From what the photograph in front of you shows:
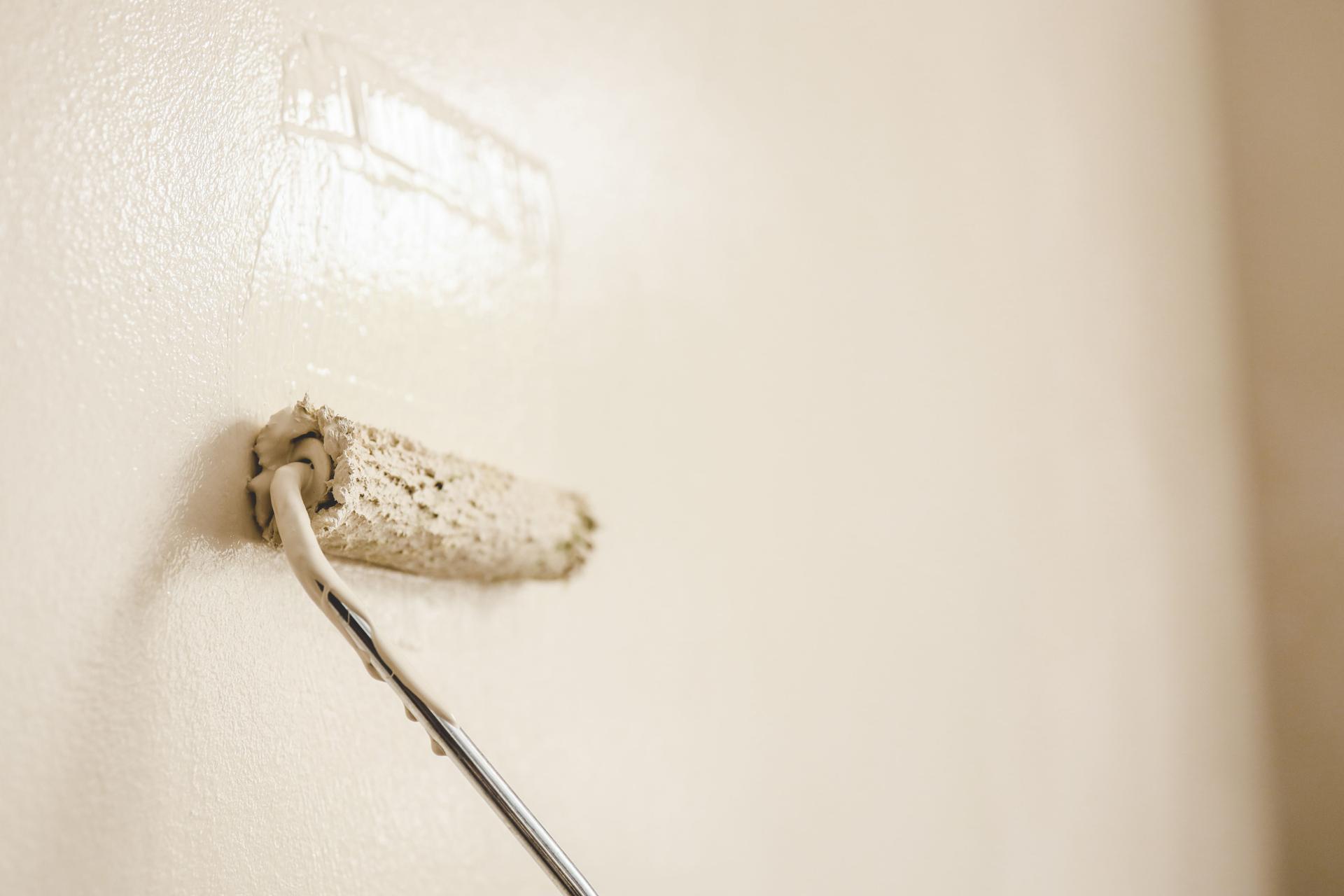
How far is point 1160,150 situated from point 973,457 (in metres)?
1.00

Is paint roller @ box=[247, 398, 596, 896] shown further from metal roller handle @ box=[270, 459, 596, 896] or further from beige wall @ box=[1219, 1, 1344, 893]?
beige wall @ box=[1219, 1, 1344, 893]

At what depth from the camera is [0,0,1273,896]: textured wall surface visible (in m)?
A: 0.34

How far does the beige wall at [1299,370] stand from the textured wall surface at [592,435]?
0.73 metres

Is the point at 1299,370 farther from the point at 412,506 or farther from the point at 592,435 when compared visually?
the point at 412,506

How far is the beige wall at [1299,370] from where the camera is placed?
6.22 feet

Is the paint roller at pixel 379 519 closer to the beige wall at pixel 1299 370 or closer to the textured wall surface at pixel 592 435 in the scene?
the textured wall surface at pixel 592 435

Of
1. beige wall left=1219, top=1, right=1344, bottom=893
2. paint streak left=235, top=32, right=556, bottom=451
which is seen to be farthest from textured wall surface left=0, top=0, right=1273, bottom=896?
beige wall left=1219, top=1, right=1344, bottom=893

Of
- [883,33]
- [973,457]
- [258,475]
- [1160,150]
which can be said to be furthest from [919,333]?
[1160,150]

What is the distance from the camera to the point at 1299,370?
194cm

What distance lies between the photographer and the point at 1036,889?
3.51ft

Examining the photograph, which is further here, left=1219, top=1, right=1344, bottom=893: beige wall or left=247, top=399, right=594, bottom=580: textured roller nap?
left=1219, top=1, right=1344, bottom=893: beige wall

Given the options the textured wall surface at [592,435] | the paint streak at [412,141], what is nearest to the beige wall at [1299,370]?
the textured wall surface at [592,435]

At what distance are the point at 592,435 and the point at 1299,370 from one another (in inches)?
72.8

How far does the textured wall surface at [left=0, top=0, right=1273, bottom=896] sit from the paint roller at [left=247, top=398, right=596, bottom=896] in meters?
0.02
